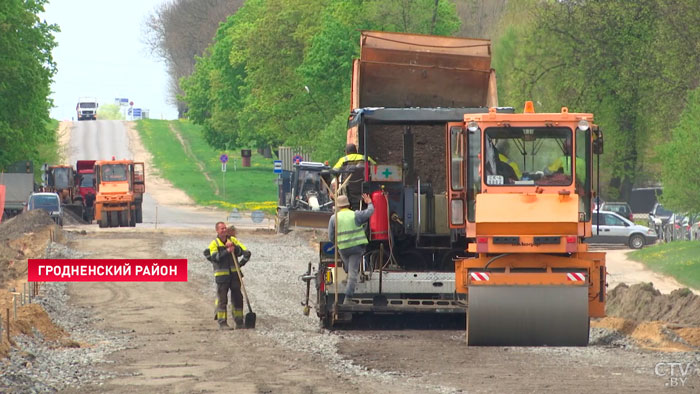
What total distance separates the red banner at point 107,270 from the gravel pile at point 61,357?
4872 mm

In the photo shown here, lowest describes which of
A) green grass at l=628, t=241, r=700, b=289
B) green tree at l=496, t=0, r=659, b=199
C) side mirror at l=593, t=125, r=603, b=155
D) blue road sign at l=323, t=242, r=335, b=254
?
green grass at l=628, t=241, r=700, b=289

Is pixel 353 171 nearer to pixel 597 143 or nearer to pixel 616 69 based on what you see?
pixel 597 143

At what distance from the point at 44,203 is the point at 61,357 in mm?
38198

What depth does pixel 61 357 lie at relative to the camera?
17.1 meters

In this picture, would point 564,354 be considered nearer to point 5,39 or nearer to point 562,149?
point 562,149

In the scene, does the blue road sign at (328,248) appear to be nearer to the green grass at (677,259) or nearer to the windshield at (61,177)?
the green grass at (677,259)

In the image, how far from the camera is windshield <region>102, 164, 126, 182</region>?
53562 mm

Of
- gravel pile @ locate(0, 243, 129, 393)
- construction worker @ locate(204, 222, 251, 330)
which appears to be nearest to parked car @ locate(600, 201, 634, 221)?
gravel pile @ locate(0, 243, 129, 393)

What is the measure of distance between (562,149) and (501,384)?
12.1 ft

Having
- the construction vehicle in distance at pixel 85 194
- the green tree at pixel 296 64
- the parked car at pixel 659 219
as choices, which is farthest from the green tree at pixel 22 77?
the parked car at pixel 659 219

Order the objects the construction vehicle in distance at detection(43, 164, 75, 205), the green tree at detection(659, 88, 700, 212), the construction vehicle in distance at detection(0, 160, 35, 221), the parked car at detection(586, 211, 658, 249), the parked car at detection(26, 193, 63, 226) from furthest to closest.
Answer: the construction vehicle in distance at detection(0, 160, 35, 221), the construction vehicle in distance at detection(43, 164, 75, 205), the parked car at detection(26, 193, 63, 226), the parked car at detection(586, 211, 658, 249), the green tree at detection(659, 88, 700, 212)

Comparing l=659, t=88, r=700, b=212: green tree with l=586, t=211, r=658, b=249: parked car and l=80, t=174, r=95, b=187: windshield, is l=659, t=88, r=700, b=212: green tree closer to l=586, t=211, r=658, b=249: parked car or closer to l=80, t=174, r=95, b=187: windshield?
l=586, t=211, r=658, b=249: parked car

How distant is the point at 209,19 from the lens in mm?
118312

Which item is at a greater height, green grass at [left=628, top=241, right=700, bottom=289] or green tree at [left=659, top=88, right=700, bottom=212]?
green tree at [left=659, top=88, right=700, bottom=212]
